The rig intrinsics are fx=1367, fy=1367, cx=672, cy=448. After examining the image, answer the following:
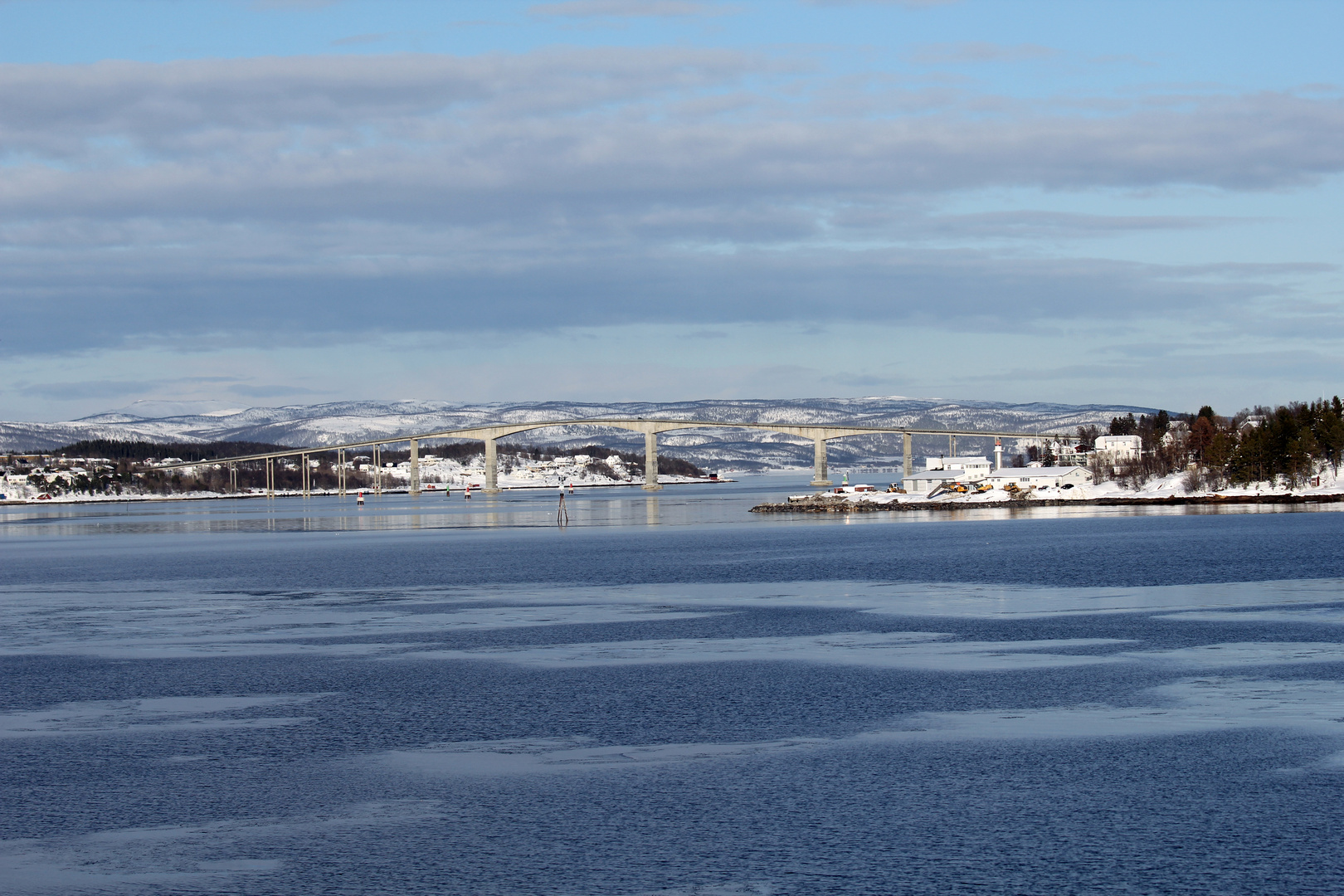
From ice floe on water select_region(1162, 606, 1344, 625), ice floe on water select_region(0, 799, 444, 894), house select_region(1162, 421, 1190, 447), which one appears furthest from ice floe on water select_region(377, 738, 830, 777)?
house select_region(1162, 421, 1190, 447)

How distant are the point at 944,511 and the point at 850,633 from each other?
247 feet

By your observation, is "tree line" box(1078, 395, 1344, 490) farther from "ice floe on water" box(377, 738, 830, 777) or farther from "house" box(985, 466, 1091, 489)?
"ice floe on water" box(377, 738, 830, 777)

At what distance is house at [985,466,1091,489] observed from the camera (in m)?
117

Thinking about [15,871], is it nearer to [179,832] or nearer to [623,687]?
[179,832]

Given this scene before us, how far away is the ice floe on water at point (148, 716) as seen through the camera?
14461mm

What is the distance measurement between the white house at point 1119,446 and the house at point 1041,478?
442cm

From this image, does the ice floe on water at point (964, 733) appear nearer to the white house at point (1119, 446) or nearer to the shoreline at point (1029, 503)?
the shoreline at point (1029, 503)

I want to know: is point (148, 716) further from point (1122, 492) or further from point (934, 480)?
point (934, 480)

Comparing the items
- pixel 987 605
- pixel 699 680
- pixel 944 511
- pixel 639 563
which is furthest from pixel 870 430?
pixel 699 680

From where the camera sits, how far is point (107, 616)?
90.0ft

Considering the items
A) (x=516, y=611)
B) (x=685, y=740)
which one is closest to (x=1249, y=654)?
(x=685, y=740)

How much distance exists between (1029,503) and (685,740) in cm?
9347

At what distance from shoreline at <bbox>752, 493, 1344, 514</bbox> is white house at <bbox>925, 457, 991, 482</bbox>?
1044 inches

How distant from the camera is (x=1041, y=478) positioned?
121 metres
